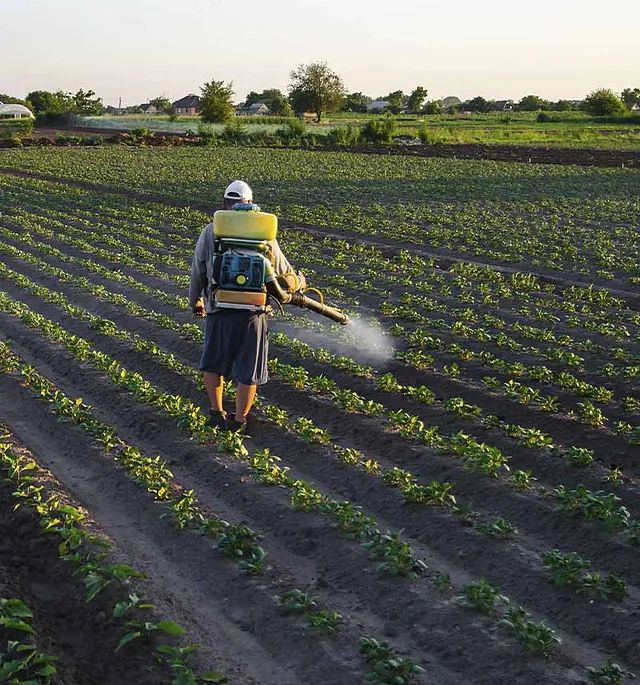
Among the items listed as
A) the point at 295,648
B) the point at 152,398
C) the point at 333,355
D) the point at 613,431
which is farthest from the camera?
the point at 333,355

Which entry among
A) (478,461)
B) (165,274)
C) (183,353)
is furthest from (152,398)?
(165,274)

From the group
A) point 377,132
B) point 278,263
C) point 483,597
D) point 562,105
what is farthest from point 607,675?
point 562,105

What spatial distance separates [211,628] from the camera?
4352 millimetres

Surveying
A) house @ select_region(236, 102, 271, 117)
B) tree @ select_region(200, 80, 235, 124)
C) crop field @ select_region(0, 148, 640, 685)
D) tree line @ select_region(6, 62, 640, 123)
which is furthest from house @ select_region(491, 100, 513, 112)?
crop field @ select_region(0, 148, 640, 685)

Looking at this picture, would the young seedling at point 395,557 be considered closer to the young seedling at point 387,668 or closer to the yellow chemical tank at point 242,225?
the young seedling at point 387,668

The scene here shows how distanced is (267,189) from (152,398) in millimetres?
21362

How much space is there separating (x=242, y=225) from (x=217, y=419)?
5.28 ft

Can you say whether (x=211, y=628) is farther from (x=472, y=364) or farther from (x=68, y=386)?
(x=472, y=364)

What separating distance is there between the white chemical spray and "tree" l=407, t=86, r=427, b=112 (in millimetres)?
108975

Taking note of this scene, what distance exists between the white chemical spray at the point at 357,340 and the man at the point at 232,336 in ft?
7.68

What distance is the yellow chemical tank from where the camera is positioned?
6.26m

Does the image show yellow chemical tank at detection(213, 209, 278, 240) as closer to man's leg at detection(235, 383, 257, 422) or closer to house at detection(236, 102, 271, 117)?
Answer: man's leg at detection(235, 383, 257, 422)

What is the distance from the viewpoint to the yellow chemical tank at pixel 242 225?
6262 millimetres

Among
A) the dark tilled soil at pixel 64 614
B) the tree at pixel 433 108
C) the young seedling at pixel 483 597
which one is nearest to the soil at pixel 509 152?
the young seedling at pixel 483 597
